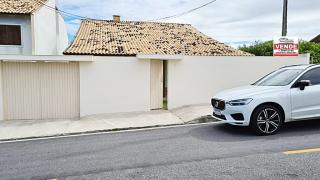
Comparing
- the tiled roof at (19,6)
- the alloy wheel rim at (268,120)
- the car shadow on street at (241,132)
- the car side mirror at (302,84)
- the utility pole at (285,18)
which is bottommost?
the car shadow on street at (241,132)

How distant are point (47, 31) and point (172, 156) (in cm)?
1701

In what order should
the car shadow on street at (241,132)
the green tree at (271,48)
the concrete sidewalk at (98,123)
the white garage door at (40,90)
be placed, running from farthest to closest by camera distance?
the green tree at (271,48) < the white garage door at (40,90) < the concrete sidewalk at (98,123) < the car shadow on street at (241,132)

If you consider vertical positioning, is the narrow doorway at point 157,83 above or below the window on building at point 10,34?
below

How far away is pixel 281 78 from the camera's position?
8078 mm

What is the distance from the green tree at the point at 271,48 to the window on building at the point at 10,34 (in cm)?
1631

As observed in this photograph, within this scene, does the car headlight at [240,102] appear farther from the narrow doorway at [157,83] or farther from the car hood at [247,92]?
the narrow doorway at [157,83]

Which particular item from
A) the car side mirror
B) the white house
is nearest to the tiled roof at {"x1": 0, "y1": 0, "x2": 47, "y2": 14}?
the white house

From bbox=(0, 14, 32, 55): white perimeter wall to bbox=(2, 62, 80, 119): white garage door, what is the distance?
273 inches

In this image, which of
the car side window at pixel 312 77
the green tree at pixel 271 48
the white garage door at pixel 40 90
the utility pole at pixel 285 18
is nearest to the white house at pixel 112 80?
the white garage door at pixel 40 90

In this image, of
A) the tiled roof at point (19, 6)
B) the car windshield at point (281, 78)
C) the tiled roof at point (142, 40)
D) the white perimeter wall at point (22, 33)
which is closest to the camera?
the car windshield at point (281, 78)

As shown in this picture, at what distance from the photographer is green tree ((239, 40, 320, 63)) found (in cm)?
1933

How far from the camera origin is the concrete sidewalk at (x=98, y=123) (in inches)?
364

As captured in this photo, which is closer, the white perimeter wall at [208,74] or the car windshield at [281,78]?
the car windshield at [281,78]

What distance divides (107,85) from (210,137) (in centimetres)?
566
